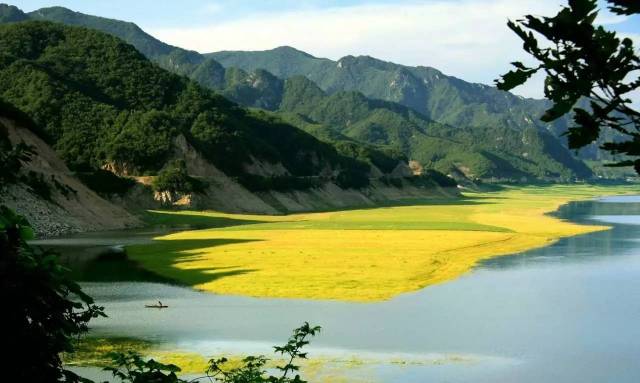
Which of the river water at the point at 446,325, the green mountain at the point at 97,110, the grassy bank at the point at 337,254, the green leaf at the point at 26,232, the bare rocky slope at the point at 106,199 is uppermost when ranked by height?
the green mountain at the point at 97,110

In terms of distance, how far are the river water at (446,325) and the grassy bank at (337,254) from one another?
133 inches

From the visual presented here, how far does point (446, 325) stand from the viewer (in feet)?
129

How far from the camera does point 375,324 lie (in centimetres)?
3947

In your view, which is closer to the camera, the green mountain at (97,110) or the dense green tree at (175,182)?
the dense green tree at (175,182)

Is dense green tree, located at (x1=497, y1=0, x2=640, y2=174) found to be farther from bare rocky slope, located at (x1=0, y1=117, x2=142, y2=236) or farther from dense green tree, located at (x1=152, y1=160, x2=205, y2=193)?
dense green tree, located at (x1=152, y1=160, x2=205, y2=193)

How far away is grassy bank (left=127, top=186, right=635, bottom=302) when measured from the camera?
53.4 m

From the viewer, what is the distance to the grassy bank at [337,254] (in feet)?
175

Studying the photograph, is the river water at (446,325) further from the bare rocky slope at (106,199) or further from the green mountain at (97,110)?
the green mountain at (97,110)

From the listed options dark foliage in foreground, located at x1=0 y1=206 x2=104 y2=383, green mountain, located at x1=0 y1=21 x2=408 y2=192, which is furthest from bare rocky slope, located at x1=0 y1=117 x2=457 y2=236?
dark foliage in foreground, located at x1=0 y1=206 x2=104 y2=383

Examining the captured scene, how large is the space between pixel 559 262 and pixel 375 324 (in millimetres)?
32958

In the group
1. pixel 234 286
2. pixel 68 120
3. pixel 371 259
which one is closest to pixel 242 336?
pixel 234 286

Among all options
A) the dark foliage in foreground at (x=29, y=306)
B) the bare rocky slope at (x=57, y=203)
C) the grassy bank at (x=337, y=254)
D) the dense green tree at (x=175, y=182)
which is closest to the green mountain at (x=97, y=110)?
the dense green tree at (x=175, y=182)

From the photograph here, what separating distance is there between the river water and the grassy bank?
3366 millimetres

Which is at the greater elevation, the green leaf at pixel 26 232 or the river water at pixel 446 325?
the green leaf at pixel 26 232
